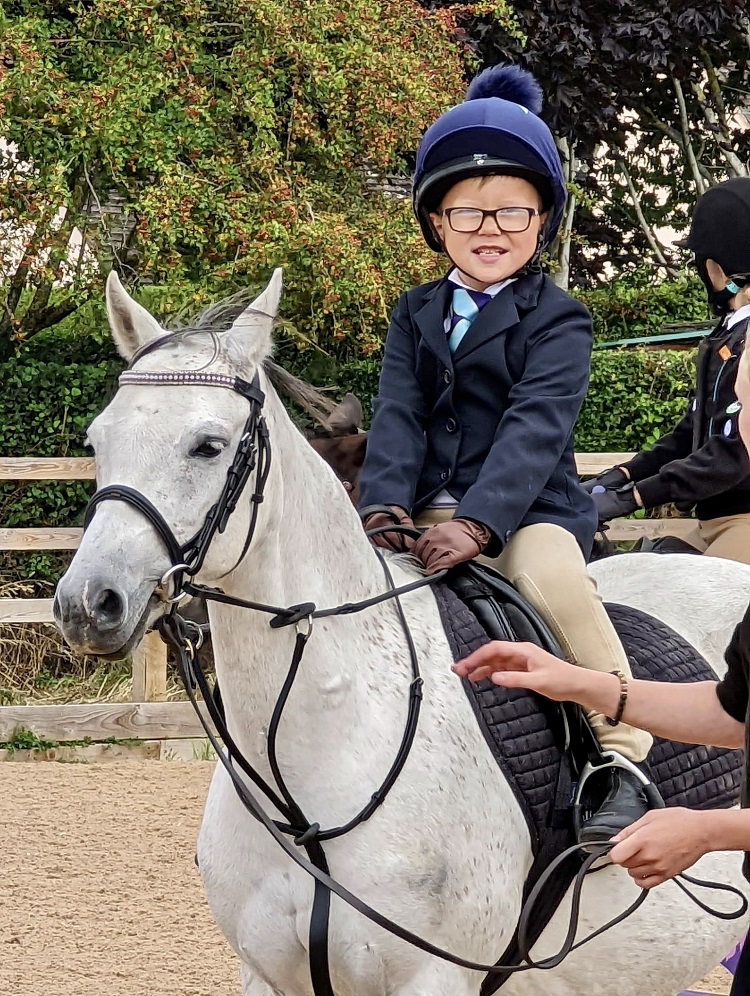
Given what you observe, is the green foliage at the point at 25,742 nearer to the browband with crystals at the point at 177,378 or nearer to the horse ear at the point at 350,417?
the horse ear at the point at 350,417

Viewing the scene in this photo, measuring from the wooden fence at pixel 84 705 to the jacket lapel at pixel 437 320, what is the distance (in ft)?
15.3

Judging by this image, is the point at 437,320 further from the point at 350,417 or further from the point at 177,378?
the point at 350,417

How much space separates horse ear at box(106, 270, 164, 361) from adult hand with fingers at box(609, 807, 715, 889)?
55.8 inches

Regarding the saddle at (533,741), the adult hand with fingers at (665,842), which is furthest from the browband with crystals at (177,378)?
the adult hand with fingers at (665,842)

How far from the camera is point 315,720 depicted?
2666 mm

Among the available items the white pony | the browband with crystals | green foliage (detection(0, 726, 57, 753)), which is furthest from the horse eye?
green foliage (detection(0, 726, 57, 753))

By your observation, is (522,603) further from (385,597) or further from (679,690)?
(679,690)

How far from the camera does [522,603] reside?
3.04m

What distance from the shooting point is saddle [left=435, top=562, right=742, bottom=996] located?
2.87 meters

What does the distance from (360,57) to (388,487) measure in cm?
575

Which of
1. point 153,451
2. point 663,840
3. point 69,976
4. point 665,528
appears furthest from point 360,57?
point 663,840

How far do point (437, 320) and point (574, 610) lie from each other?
2.65ft

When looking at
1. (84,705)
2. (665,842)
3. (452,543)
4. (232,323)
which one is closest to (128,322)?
(232,323)

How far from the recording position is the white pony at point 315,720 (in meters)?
2.47
